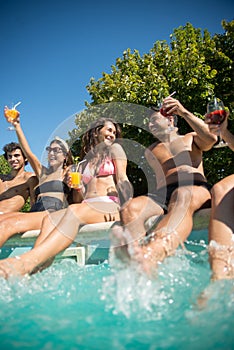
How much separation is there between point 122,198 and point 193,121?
1220 millimetres

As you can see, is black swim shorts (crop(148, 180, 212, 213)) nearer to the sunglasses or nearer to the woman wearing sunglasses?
the woman wearing sunglasses

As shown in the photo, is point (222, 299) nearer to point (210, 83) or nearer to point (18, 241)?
point (18, 241)

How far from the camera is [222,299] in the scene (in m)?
1.58

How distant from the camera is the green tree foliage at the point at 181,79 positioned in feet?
35.3

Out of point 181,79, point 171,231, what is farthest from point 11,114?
point 181,79

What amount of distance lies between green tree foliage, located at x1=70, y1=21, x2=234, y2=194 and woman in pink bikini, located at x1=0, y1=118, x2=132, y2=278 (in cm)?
643

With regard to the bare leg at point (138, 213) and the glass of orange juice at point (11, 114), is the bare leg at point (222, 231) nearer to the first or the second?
the bare leg at point (138, 213)

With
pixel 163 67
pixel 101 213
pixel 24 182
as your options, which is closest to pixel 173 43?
pixel 163 67

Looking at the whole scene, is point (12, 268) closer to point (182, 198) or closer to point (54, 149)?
point (182, 198)

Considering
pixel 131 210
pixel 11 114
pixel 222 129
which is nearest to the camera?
pixel 222 129

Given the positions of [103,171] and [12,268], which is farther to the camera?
[103,171]

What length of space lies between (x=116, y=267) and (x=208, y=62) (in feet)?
38.4

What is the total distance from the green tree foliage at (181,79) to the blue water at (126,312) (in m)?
8.61

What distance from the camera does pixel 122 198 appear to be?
352cm
